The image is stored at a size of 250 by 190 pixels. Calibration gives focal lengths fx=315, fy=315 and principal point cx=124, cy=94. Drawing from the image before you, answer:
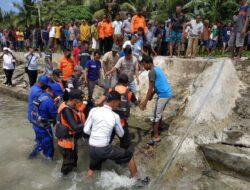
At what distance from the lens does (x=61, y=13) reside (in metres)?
24.4

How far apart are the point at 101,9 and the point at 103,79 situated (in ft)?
51.4

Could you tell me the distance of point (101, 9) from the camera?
24.3m

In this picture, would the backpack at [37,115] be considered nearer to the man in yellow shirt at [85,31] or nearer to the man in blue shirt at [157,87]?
the man in blue shirt at [157,87]

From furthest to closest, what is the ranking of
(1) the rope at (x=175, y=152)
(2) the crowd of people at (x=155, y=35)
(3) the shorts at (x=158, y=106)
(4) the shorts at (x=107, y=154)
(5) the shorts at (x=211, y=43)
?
(5) the shorts at (x=211, y=43), (2) the crowd of people at (x=155, y=35), (3) the shorts at (x=158, y=106), (1) the rope at (x=175, y=152), (4) the shorts at (x=107, y=154)

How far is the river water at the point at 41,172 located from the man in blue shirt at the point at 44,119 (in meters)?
0.28

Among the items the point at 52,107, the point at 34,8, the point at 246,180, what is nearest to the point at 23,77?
the point at 52,107

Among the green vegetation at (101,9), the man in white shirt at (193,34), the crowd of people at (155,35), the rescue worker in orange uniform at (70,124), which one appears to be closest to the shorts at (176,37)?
the crowd of people at (155,35)

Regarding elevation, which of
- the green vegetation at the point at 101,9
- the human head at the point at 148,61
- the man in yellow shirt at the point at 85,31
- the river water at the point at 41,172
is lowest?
the river water at the point at 41,172

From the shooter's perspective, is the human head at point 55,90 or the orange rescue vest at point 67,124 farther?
the human head at point 55,90

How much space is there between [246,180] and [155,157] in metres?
1.75

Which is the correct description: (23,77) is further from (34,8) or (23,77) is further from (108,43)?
(34,8)

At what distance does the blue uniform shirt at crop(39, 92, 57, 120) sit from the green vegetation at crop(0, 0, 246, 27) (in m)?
13.4

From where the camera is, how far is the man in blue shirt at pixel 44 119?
243 inches

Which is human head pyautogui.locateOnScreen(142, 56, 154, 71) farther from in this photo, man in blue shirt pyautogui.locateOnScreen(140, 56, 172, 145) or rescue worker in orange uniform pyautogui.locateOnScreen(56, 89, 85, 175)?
rescue worker in orange uniform pyautogui.locateOnScreen(56, 89, 85, 175)
